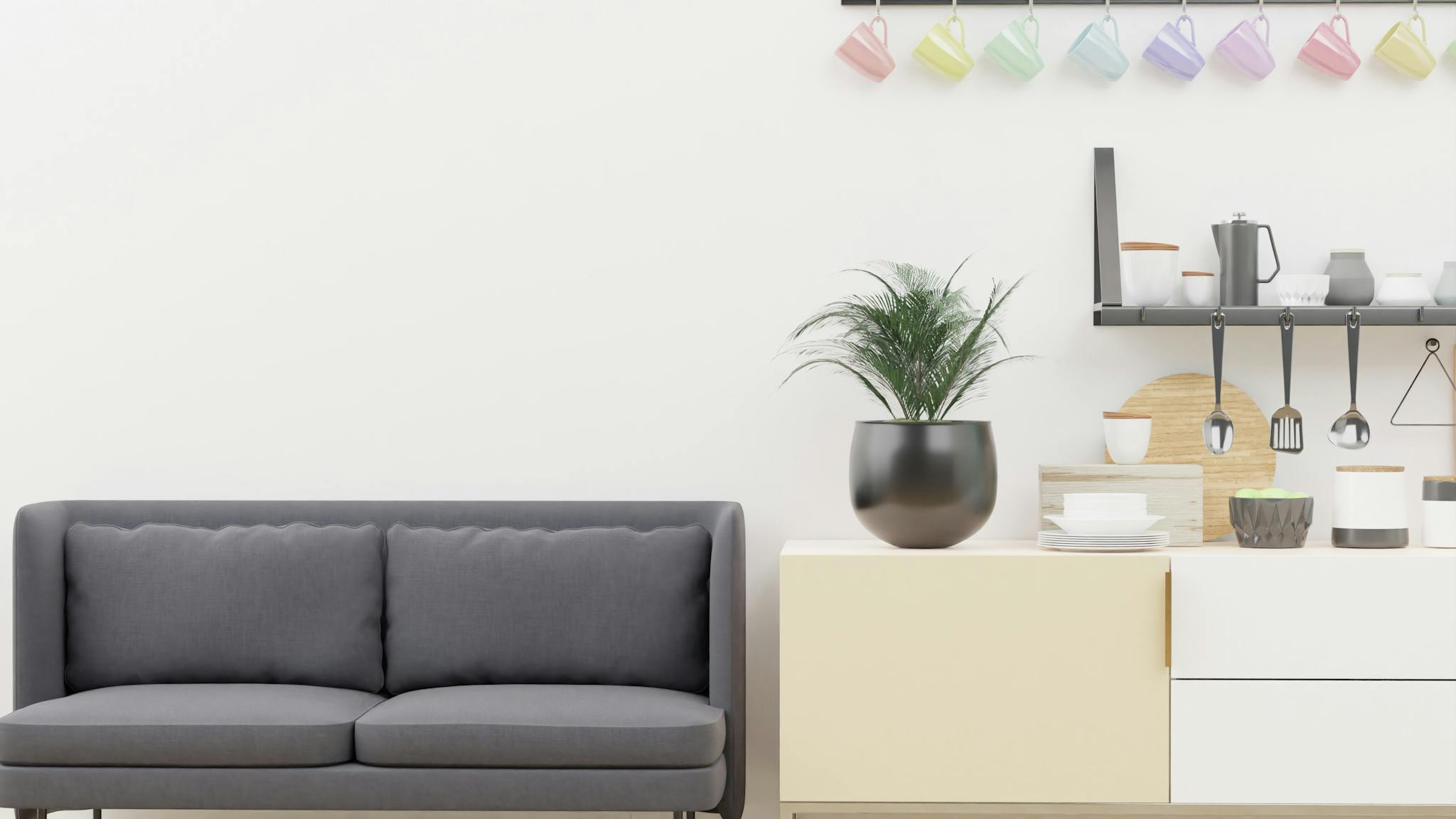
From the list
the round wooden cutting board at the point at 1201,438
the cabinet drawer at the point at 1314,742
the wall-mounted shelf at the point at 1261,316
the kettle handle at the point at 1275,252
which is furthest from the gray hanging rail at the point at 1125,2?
the cabinet drawer at the point at 1314,742

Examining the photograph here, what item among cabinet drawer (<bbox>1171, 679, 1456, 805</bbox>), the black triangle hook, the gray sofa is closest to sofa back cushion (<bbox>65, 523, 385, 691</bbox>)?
the gray sofa

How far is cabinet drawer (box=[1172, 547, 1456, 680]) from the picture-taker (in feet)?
7.45

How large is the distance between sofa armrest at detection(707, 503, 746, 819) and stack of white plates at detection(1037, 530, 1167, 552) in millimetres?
693

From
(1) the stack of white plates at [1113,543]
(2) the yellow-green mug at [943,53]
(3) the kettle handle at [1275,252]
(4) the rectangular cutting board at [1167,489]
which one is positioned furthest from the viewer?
(2) the yellow-green mug at [943,53]

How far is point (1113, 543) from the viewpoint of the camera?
2377mm

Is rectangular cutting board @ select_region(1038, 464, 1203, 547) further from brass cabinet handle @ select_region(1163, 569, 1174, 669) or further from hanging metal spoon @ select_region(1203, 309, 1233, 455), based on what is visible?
brass cabinet handle @ select_region(1163, 569, 1174, 669)

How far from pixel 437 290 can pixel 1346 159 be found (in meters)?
2.24

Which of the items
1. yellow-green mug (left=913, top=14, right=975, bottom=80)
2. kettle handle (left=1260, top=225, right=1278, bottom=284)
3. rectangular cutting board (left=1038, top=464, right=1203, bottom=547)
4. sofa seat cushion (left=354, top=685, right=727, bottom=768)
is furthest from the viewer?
yellow-green mug (left=913, top=14, right=975, bottom=80)

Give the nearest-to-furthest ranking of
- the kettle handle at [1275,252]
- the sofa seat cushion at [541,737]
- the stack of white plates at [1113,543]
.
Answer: the sofa seat cushion at [541,737] < the stack of white plates at [1113,543] < the kettle handle at [1275,252]

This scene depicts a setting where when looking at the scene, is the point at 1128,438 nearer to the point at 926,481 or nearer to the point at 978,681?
the point at 926,481

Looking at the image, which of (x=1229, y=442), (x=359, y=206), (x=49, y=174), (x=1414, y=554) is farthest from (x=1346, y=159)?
(x=49, y=174)

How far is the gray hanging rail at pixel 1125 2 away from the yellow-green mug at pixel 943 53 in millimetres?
105

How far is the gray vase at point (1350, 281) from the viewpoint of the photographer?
2607mm

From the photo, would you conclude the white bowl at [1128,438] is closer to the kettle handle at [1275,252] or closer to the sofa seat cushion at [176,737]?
the kettle handle at [1275,252]
